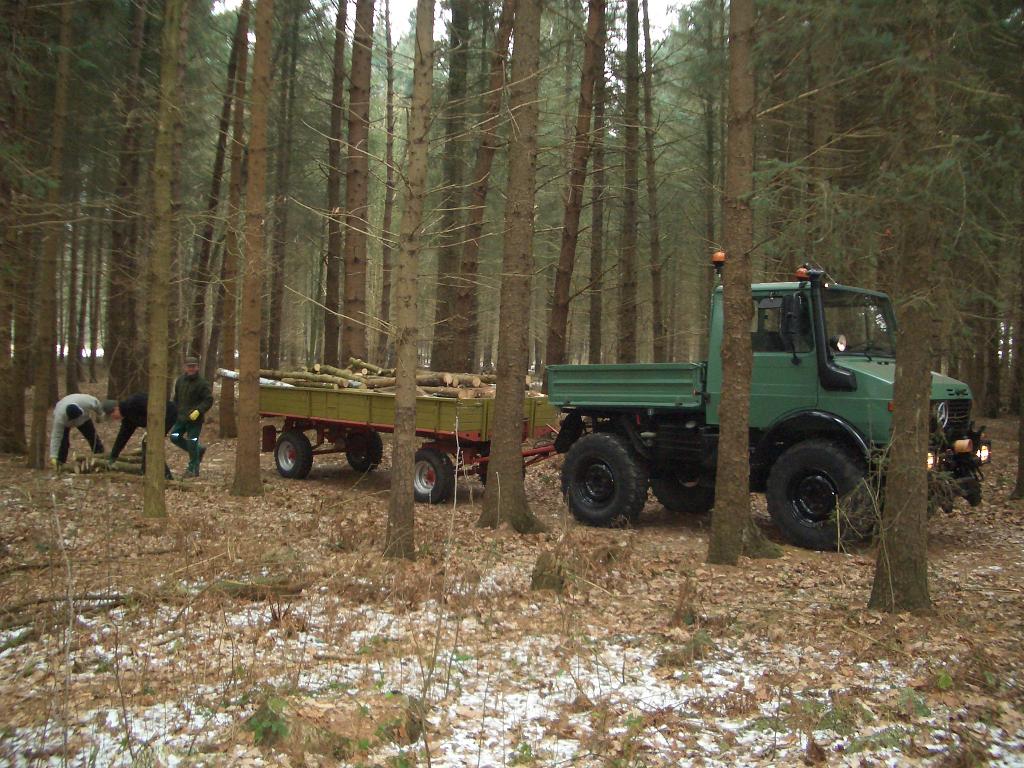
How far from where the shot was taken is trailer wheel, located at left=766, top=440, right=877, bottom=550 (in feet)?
28.5

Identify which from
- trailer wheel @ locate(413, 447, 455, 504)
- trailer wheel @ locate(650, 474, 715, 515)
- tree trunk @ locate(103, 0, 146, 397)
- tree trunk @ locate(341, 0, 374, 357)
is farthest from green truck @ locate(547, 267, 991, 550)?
tree trunk @ locate(103, 0, 146, 397)

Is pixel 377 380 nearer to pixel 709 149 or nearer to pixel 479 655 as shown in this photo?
pixel 479 655

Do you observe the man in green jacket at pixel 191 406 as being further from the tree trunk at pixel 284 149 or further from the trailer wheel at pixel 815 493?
the trailer wheel at pixel 815 493

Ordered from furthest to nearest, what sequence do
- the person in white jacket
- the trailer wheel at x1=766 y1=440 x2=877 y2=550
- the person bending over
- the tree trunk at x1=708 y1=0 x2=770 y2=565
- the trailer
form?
the person bending over → the person in white jacket → the trailer → the trailer wheel at x1=766 y1=440 x2=877 y2=550 → the tree trunk at x1=708 y1=0 x2=770 y2=565

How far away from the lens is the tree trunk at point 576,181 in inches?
567

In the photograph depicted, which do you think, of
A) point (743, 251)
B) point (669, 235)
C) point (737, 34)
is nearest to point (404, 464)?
point (743, 251)

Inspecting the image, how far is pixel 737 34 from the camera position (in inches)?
319

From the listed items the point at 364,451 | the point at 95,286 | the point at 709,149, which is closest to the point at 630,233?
the point at 364,451

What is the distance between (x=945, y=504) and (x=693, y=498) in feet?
12.0

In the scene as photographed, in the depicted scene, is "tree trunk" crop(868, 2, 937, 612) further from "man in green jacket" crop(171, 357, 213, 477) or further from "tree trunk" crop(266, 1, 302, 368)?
"tree trunk" crop(266, 1, 302, 368)

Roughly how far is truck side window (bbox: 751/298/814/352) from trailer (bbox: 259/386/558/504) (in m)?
2.97

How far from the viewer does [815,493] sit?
9109 millimetres

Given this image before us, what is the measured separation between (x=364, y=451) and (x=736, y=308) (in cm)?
854

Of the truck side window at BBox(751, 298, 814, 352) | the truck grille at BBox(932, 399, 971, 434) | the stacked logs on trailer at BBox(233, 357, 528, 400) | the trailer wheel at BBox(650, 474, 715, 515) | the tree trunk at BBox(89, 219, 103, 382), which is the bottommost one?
the trailer wheel at BBox(650, 474, 715, 515)
